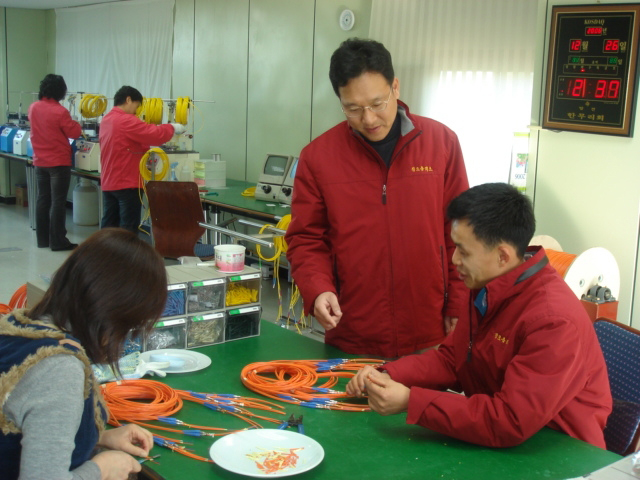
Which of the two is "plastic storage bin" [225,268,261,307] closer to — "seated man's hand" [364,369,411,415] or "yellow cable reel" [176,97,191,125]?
"seated man's hand" [364,369,411,415]

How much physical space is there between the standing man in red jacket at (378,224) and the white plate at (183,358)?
365 mm

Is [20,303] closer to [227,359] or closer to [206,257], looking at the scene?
[227,359]

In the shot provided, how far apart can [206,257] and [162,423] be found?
3129 millimetres

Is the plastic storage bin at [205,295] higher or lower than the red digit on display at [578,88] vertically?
lower

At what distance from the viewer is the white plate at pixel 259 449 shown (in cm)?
148

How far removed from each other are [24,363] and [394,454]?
32.8 inches

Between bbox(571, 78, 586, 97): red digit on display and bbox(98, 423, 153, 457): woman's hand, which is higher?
bbox(571, 78, 586, 97): red digit on display

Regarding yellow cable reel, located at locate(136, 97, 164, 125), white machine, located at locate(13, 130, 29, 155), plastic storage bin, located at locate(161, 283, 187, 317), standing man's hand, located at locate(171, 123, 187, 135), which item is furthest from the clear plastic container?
white machine, located at locate(13, 130, 29, 155)

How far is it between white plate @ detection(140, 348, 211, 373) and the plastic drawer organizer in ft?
0.21

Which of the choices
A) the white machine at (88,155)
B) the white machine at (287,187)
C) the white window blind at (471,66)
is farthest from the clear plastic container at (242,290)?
the white machine at (88,155)

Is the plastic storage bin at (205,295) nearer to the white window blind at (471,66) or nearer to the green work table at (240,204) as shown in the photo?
the green work table at (240,204)

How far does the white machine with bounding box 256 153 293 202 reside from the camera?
18.4 feet

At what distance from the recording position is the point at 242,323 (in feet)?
8.00

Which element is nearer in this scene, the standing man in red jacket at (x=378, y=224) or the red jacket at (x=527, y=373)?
the red jacket at (x=527, y=373)
